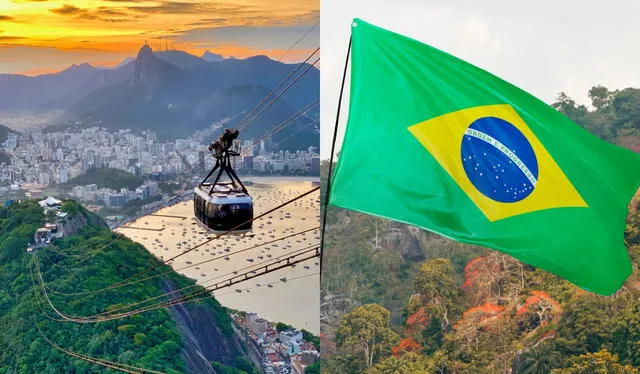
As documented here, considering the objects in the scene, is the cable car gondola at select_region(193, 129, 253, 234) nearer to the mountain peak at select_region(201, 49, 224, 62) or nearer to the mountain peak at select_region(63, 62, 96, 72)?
the mountain peak at select_region(201, 49, 224, 62)

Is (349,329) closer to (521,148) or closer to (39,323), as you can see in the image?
(39,323)

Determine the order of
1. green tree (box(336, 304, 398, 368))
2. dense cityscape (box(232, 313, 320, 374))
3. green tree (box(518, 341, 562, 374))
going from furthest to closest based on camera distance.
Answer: dense cityscape (box(232, 313, 320, 374)) → green tree (box(336, 304, 398, 368)) → green tree (box(518, 341, 562, 374))

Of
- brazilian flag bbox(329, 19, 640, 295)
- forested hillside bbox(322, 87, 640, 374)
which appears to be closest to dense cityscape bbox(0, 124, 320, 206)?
forested hillside bbox(322, 87, 640, 374)

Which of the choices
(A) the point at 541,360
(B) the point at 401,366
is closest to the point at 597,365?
(A) the point at 541,360

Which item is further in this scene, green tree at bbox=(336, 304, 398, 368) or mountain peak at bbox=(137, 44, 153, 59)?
mountain peak at bbox=(137, 44, 153, 59)

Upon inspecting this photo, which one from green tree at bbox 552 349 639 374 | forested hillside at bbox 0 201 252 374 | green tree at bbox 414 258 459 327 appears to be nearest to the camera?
green tree at bbox 552 349 639 374

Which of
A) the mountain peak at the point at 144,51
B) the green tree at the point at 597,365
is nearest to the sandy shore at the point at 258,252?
the mountain peak at the point at 144,51

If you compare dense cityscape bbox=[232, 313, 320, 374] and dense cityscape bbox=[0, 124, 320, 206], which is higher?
dense cityscape bbox=[0, 124, 320, 206]

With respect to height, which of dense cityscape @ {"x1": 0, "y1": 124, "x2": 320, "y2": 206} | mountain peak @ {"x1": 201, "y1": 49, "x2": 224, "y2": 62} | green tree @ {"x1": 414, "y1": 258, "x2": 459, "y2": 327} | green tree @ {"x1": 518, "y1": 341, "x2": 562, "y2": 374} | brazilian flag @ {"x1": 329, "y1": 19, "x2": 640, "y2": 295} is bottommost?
green tree @ {"x1": 518, "y1": 341, "x2": 562, "y2": 374}

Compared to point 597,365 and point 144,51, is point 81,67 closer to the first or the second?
point 144,51
